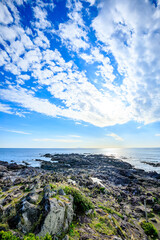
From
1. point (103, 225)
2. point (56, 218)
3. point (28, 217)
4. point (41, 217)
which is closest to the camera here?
point (28, 217)

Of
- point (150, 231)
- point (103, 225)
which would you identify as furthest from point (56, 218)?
point (150, 231)

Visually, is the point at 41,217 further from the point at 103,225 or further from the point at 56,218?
the point at 103,225

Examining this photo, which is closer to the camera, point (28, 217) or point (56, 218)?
point (28, 217)

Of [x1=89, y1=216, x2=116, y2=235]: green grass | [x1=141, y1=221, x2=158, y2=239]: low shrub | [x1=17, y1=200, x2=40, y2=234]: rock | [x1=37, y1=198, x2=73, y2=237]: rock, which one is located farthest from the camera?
[x1=141, y1=221, x2=158, y2=239]: low shrub

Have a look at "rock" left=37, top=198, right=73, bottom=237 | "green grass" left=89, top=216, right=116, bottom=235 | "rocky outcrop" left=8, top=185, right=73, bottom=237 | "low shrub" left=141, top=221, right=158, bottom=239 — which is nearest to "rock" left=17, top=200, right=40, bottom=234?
"rocky outcrop" left=8, top=185, right=73, bottom=237

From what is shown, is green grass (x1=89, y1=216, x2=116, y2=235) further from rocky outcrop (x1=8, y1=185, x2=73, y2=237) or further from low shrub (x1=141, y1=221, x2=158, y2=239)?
low shrub (x1=141, y1=221, x2=158, y2=239)

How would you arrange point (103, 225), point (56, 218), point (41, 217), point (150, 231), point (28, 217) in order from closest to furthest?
point (28, 217) → point (41, 217) → point (56, 218) → point (103, 225) → point (150, 231)

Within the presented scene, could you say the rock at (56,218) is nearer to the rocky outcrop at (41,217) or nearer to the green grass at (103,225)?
the rocky outcrop at (41,217)

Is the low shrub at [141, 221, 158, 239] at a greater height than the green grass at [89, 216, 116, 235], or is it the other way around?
the green grass at [89, 216, 116, 235]

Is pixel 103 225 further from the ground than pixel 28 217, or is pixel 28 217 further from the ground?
pixel 28 217

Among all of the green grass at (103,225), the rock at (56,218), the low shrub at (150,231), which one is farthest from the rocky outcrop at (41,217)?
the low shrub at (150,231)

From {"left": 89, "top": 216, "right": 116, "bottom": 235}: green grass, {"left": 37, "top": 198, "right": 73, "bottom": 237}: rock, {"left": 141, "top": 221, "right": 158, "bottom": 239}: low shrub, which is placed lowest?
{"left": 141, "top": 221, "right": 158, "bottom": 239}: low shrub

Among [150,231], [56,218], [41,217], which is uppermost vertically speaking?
[41,217]

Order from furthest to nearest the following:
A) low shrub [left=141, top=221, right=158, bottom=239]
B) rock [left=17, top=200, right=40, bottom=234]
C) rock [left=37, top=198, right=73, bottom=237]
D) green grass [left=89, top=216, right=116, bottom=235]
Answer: low shrub [left=141, top=221, right=158, bottom=239] → green grass [left=89, top=216, right=116, bottom=235] → rock [left=37, top=198, right=73, bottom=237] → rock [left=17, top=200, right=40, bottom=234]
